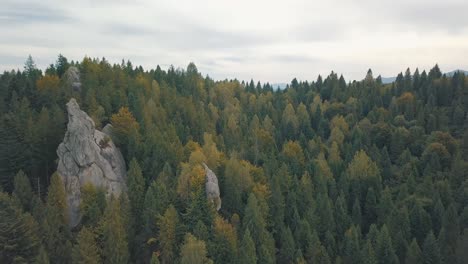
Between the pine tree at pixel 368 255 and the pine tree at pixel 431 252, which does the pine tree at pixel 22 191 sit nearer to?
the pine tree at pixel 368 255

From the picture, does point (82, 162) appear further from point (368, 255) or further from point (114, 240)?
point (368, 255)

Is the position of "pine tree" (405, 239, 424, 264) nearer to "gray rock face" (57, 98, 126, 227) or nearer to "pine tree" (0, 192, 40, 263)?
"gray rock face" (57, 98, 126, 227)

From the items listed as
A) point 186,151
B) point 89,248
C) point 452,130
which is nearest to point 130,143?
point 186,151

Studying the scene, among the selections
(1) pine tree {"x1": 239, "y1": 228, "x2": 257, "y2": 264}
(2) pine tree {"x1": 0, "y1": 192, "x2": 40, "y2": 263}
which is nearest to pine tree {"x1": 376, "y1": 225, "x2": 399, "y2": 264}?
(1) pine tree {"x1": 239, "y1": 228, "x2": 257, "y2": 264}

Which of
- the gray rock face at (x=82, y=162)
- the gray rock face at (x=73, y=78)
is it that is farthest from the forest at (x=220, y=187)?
the gray rock face at (x=82, y=162)

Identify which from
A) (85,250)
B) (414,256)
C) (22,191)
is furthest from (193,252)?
(414,256)

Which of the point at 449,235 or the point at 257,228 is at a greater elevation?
the point at 257,228
